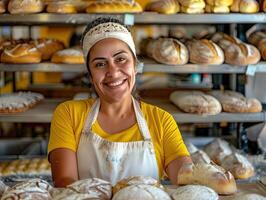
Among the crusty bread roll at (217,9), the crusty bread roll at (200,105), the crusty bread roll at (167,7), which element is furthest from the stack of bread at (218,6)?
the crusty bread roll at (200,105)

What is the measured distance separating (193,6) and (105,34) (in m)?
1.36

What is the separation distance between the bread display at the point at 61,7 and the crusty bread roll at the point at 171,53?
60 cm

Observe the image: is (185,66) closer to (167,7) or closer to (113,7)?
(167,7)

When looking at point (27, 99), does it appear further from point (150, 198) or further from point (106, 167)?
point (150, 198)

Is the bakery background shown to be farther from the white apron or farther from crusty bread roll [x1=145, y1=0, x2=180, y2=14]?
the white apron

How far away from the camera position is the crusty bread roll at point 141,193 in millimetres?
1066

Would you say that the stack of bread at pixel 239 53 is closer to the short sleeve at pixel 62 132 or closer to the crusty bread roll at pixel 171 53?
the crusty bread roll at pixel 171 53

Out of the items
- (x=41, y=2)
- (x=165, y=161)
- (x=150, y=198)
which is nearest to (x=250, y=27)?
(x=41, y=2)

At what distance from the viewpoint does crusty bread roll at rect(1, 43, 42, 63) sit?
9.81 feet

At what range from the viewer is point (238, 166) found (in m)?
2.66

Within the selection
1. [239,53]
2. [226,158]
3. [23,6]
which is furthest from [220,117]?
[23,6]

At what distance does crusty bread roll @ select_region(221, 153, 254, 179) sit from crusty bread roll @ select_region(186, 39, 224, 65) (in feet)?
2.05

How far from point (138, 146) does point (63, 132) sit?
0.30 metres

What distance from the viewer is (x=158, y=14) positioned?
9.57 feet
